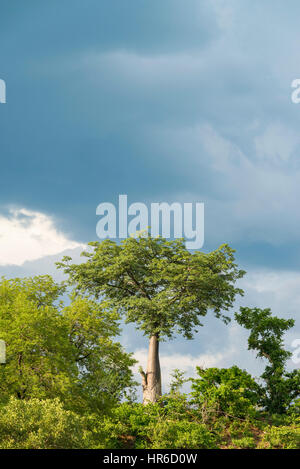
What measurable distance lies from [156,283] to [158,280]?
1362mm

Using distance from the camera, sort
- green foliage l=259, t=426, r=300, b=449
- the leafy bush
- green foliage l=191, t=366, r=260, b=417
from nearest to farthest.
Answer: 1. the leafy bush
2. green foliage l=259, t=426, r=300, b=449
3. green foliage l=191, t=366, r=260, b=417

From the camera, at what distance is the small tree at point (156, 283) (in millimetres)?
33812

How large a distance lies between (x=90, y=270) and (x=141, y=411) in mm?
12887

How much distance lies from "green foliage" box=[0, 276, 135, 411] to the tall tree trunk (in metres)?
10.6

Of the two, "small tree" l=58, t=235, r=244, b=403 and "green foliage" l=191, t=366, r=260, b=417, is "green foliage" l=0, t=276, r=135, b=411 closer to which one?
"green foliage" l=191, t=366, r=260, b=417

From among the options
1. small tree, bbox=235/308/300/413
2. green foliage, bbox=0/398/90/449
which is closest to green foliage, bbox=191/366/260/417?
small tree, bbox=235/308/300/413

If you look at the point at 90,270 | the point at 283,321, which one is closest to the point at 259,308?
the point at 283,321

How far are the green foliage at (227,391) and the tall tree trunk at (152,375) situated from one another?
5857 mm

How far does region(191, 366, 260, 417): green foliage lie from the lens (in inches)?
1029

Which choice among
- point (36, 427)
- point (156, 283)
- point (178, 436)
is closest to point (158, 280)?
point (156, 283)

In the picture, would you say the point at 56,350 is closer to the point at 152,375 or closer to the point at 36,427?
the point at 36,427

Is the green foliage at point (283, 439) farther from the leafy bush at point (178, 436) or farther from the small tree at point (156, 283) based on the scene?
the small tree at point (156, 283)
